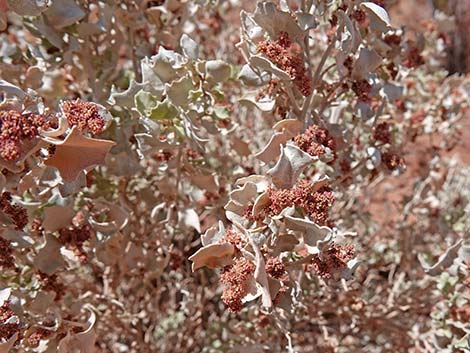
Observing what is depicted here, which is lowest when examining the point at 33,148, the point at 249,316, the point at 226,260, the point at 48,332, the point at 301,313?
the point at 249,316

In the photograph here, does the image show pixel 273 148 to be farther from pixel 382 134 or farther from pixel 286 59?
pixel 382 134

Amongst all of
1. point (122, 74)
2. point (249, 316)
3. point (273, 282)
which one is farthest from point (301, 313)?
point (122, 74)

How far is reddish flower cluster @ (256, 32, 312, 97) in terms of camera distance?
107cm

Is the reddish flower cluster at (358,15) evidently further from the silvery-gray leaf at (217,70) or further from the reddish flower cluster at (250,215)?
the reddish flower cluster at (250,215)

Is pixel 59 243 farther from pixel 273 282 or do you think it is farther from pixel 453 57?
pixel 453 57

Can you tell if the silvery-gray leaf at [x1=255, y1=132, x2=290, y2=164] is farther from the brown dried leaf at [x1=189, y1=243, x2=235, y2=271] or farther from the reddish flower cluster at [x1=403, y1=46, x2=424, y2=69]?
the reddish flower cluster at [x1=403, y1=46, x2=424, y2=69]

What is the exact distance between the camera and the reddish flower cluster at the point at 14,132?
2.71ft

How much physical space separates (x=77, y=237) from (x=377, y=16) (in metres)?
0.70

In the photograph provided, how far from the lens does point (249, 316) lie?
157cm

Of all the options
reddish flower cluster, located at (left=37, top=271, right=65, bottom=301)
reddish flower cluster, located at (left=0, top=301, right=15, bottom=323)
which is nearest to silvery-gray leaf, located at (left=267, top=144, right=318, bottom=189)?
reddish flower cluster, located at (left=0, top=301, right=15, bottom=323)

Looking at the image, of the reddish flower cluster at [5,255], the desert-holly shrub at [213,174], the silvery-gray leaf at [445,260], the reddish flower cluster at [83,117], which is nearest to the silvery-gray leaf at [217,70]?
the desert-holly shrub at [213,174]

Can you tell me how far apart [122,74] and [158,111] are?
0.44 metres

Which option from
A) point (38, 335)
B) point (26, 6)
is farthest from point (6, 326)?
point (26, 6)

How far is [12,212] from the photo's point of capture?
1.06 m
